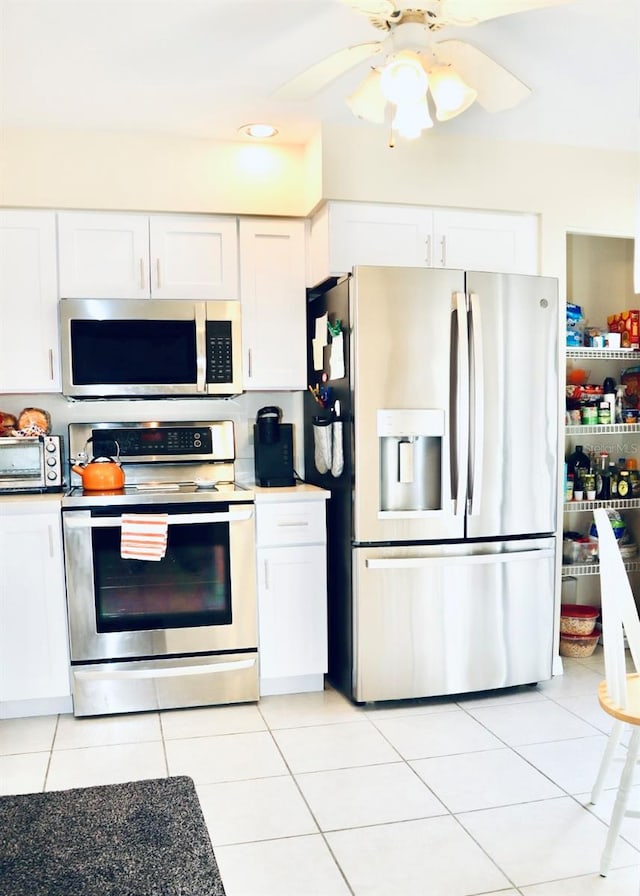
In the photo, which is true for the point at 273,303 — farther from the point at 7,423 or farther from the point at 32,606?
the point at 32,606

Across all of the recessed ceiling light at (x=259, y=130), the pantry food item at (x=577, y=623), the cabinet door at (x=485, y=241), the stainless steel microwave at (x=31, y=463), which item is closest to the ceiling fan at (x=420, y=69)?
the recessed ceiling light at (x=259, y=130)

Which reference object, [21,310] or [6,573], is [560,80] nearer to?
[21,310]

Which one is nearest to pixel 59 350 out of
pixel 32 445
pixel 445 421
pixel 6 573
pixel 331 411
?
pixel 32 445

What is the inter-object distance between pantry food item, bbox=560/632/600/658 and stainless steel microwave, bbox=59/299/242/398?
81.8 inches

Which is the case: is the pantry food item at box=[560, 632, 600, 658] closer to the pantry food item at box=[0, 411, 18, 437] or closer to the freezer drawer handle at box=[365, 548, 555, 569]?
the freezer drawer handle at box=[365, 548, 555, 569]

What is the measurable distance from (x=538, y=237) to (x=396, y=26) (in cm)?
174

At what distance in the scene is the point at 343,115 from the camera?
10.6 feet

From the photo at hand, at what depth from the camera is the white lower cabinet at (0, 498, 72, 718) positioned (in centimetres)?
308

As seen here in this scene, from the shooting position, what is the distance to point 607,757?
2.29 m

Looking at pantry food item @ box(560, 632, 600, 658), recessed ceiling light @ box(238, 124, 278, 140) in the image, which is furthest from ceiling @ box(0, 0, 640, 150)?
pantry food item @ box(560, 632, 600, 658)

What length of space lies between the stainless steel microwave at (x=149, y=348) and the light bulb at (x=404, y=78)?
1624mm

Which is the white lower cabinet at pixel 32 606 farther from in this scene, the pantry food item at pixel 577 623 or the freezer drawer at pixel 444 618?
the pantry food item at pixel 577 623

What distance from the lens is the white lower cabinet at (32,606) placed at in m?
3.08

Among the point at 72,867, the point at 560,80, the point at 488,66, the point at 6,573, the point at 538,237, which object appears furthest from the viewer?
the point at 538,237
